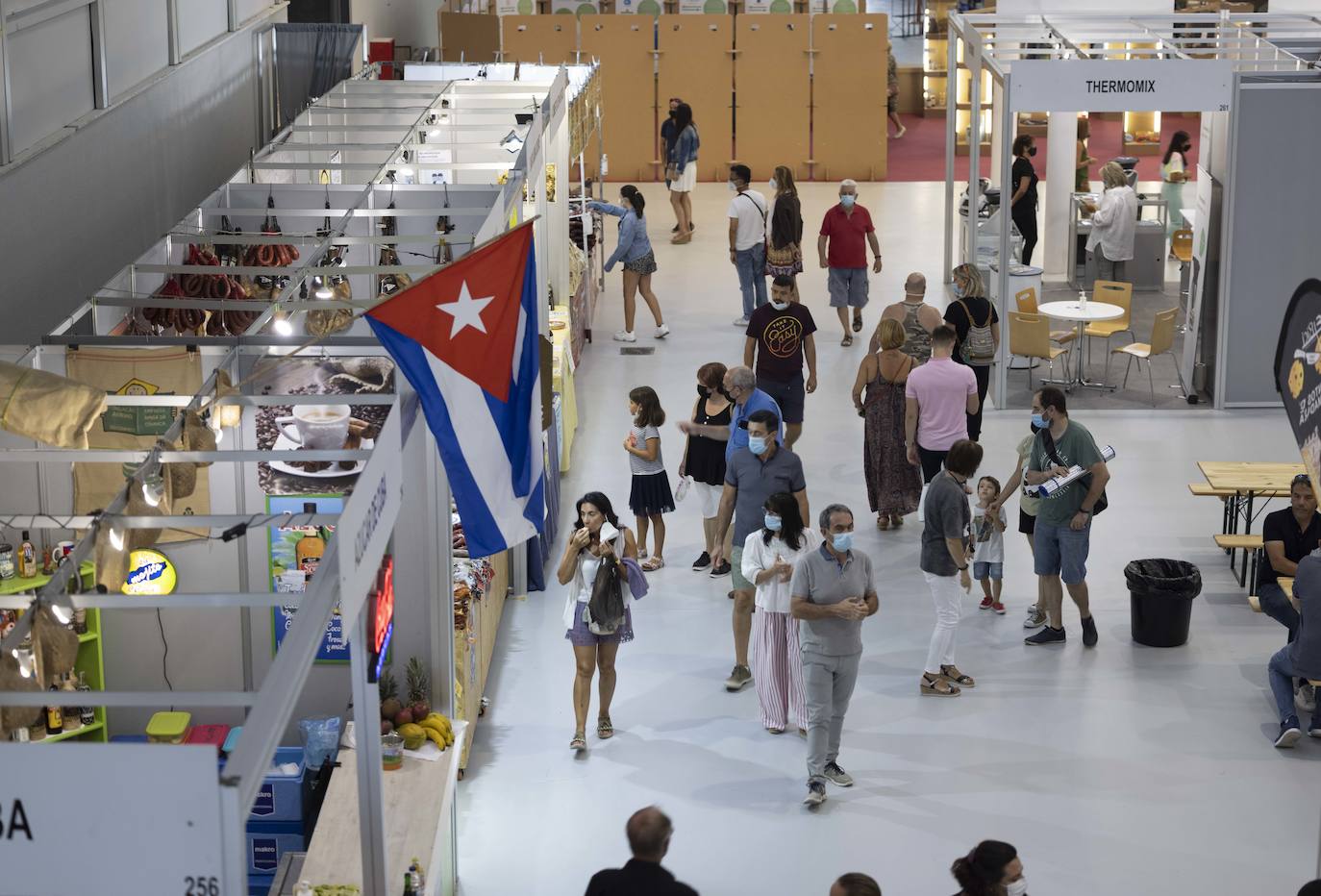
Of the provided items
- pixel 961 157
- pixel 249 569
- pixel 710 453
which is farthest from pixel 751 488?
pixel 961 157

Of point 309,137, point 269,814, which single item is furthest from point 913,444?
point 309,137

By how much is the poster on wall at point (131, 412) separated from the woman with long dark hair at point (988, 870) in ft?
11.7

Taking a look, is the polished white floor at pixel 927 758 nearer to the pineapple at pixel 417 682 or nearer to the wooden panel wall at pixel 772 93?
the pineapple at pixel 417 682

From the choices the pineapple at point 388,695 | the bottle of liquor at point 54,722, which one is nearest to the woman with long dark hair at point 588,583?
the pineapple at point 388,695

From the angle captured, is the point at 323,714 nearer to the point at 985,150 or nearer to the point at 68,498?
the point at 68,498

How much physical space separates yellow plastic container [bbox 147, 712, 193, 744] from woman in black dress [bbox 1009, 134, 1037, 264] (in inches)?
448

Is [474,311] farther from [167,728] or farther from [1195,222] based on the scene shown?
[1195,222]

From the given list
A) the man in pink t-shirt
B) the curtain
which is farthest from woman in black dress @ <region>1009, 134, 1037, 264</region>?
the curtain

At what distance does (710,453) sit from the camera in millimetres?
9930

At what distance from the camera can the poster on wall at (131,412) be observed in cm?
713

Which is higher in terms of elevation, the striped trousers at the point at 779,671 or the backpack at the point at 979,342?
the backpack at the point at 979,342

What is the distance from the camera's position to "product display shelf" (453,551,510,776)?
26.2 ft

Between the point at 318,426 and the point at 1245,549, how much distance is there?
18.7 ft

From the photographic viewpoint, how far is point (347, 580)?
187 inches
